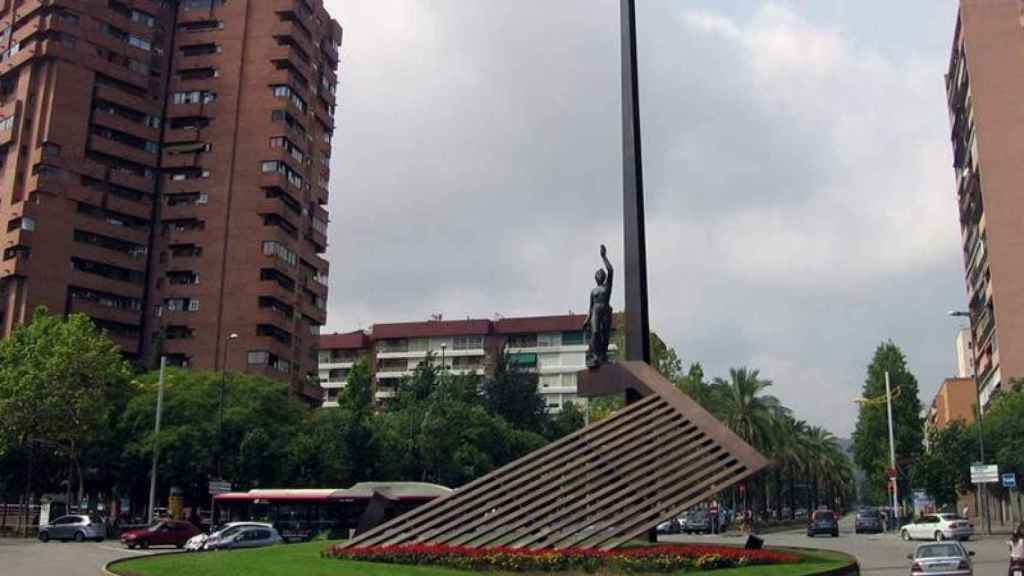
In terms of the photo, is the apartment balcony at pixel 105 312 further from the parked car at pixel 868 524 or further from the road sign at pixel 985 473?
the road sign at pixel 985 473

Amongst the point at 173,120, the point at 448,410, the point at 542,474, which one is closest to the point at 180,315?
the point at 173,120

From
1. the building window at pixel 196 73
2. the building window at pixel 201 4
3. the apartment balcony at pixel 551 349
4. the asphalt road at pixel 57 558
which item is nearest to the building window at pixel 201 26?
the building window at pixel 201 4

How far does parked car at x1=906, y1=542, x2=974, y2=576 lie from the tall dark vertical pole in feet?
26.3

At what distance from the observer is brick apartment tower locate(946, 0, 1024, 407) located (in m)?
65.4

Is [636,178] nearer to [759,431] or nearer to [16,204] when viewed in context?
[759,431]

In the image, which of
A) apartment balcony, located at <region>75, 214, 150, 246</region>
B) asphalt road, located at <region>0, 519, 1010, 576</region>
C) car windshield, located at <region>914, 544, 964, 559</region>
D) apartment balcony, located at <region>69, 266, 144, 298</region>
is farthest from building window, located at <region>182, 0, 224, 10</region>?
car windshield, located at <region>914, 544, 964, 559</region>

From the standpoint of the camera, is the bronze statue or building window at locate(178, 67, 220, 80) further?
building window at locate(178, 67, 220, 80)

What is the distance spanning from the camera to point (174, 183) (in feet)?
272

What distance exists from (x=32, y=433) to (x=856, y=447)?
210ft

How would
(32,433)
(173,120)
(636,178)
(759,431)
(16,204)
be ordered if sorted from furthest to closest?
(173,120), (16,204), (759,431), (32,433), (636,178)

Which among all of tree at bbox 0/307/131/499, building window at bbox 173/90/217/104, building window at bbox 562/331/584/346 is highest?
building window at bbox 173/90/217/104

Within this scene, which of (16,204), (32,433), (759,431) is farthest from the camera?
(16,204)

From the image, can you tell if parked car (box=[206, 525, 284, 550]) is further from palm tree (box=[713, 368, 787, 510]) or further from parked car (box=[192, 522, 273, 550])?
palm tree (box=[713, 368, 787, 510])

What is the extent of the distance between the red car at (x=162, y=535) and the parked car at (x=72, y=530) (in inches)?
206
